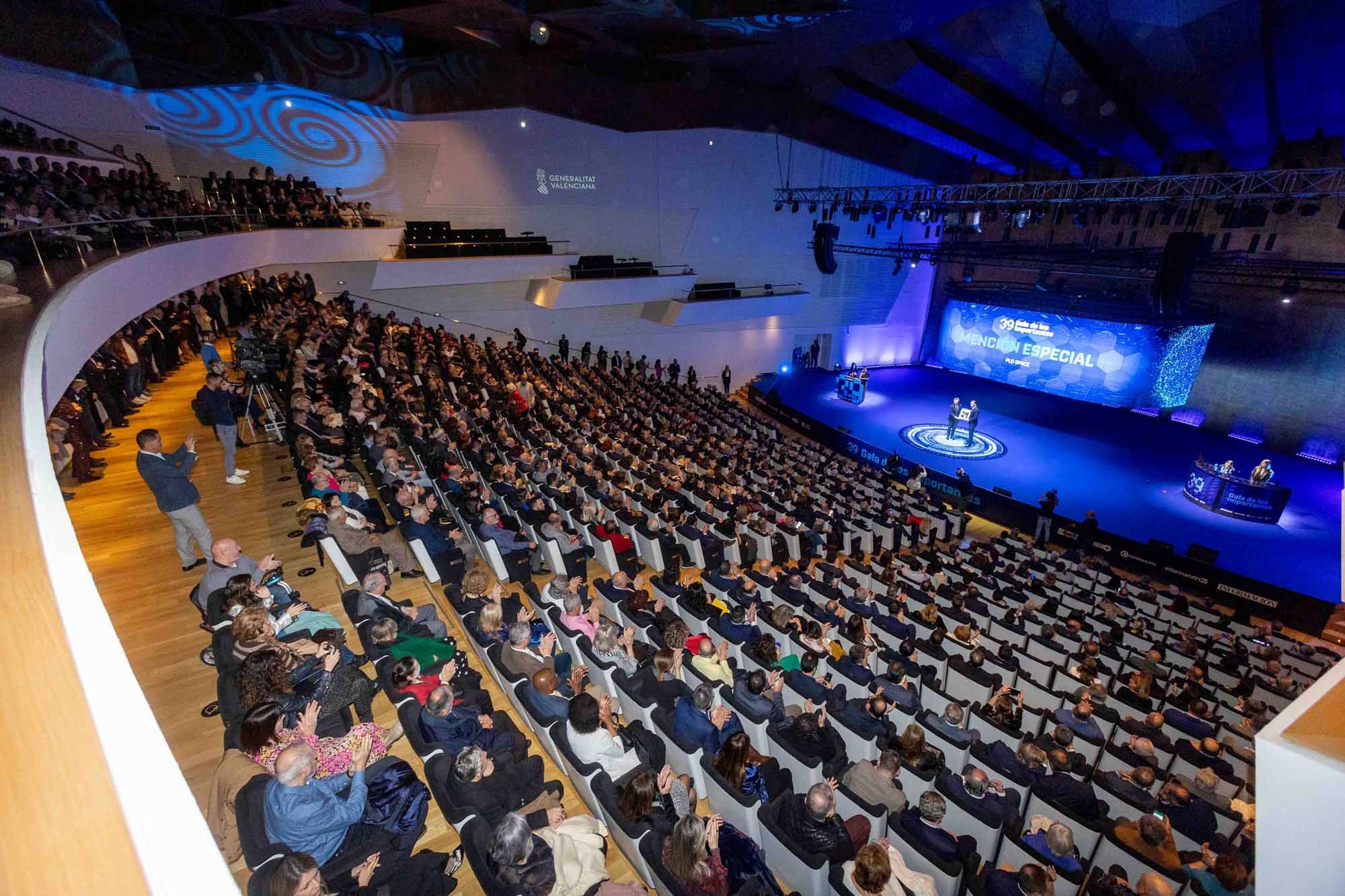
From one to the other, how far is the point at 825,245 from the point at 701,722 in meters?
20.4

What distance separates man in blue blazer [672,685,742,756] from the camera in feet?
13.0

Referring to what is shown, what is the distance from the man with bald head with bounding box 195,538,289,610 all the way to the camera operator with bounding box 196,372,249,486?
112 inches

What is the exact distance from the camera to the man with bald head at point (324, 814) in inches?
103

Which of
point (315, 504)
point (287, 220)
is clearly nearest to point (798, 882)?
point (315, 504)

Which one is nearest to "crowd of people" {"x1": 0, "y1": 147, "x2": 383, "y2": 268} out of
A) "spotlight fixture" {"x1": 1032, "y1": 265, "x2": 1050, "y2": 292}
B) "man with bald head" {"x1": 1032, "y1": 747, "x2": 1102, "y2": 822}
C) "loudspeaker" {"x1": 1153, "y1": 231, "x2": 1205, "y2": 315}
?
"man with bald head" {"x1": 1032, "y1": 747, "x2": 1102, "y2": 822}

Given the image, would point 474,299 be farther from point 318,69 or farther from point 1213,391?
point 1213,391

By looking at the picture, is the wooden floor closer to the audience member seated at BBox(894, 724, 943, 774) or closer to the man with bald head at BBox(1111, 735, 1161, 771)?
the audience member seated at BBox(894, 724, 943, 774)

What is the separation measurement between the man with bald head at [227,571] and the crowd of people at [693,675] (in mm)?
23

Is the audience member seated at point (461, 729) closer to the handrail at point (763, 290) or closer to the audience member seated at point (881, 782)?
the audience member seated at point (881, 782)

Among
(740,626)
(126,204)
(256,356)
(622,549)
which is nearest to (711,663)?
(740,626)

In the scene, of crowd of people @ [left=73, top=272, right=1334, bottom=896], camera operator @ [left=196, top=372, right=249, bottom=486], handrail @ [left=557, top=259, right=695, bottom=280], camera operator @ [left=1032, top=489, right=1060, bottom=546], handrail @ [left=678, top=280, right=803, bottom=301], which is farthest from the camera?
handrail @ [left=678, top=280, right=803, bottom=301]

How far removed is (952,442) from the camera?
16.1 m

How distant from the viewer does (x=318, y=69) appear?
584 inches

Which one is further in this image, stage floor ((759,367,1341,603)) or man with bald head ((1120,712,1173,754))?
stage floor ((759,367,1341,603))
